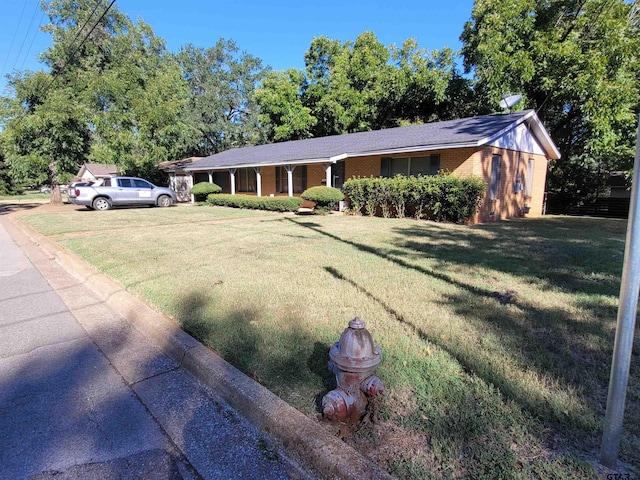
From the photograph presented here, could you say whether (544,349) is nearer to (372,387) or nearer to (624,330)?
(624,330)

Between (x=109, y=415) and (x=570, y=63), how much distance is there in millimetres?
21586

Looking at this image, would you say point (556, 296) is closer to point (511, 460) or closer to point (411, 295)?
point (411, 295)

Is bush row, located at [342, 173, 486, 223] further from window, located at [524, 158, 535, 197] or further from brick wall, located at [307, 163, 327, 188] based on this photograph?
window, located at [524, 158, 535, 197]

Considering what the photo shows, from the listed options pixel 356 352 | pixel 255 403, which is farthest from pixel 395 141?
pixel 255 403

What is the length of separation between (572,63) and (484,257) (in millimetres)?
15700

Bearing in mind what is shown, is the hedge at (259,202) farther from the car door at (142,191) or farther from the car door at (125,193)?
Answer: the car door at (125,193)

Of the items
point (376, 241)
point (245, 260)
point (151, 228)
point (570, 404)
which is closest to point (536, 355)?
point (570, 404)

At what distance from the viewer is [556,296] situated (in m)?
4.51

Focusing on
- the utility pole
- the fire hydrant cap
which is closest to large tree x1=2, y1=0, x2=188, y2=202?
the fire hydrant cap

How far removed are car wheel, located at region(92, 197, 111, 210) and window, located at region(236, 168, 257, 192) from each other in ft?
27.1

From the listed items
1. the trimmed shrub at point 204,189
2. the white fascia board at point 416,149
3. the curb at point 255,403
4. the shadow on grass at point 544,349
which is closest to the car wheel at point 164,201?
the trimmed shrub at point 204,189

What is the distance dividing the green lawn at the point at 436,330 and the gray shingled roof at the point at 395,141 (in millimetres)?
6850

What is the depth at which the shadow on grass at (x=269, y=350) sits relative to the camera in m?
2.62

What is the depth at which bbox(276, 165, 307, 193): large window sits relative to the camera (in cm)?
2023
